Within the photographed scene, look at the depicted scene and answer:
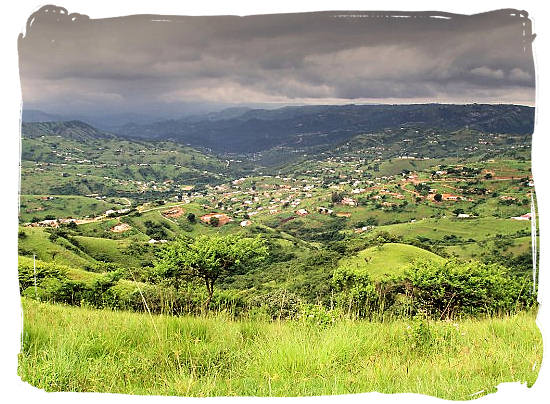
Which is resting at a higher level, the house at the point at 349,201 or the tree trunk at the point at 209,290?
the house at the point at 349,201

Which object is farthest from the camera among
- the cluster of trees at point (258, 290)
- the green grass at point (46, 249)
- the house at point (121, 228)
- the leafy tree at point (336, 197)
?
the leafy tree at point (336, 197)

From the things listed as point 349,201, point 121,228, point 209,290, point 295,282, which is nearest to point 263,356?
point 209,290

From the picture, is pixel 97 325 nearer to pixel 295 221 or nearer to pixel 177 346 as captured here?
pixel 177 346

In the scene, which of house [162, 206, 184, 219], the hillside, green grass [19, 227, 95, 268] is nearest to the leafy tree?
the hillside

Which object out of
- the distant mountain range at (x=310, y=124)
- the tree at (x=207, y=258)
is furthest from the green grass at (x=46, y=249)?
the distant mountain range at (x=310, y=124)

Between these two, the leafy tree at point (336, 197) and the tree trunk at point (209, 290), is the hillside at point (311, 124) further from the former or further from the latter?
the tree trunk at point (209, 290)

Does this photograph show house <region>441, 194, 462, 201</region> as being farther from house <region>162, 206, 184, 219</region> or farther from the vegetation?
house <region>162, 206, 184, 219</region>
